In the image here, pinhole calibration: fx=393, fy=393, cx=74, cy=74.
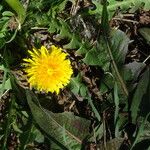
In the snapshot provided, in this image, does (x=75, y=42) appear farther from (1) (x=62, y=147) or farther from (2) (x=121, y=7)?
(1) (x=62, y=147)

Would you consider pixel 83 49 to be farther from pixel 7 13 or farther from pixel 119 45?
pixel 7 13

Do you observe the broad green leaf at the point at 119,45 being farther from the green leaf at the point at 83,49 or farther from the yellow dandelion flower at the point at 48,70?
the yellow dandelion flower at the point at 48,70

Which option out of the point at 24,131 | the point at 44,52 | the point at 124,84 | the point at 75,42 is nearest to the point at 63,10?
the point at 75,42

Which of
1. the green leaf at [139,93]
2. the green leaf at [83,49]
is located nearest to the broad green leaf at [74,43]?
the green leaf at [83,49]

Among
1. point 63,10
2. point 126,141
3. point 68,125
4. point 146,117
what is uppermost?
point 63,10

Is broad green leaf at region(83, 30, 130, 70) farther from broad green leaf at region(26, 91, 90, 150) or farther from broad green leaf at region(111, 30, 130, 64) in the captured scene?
broad green leaf at region(26, 91, 90, 150)

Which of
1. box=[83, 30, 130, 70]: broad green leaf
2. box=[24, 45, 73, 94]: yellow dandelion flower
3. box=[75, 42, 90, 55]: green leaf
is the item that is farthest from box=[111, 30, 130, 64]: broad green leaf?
box=[24, 45, 73, 94]: yellow dandelion flower
